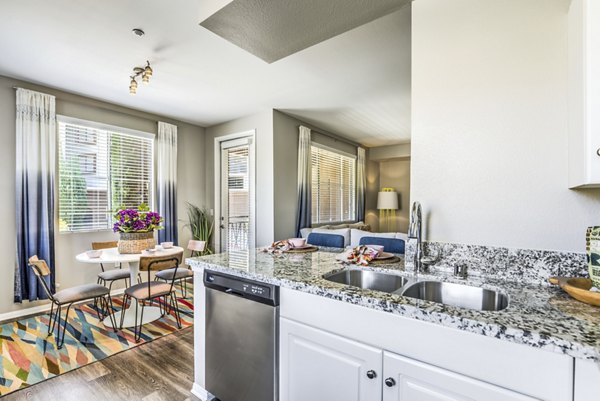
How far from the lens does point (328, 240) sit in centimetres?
271

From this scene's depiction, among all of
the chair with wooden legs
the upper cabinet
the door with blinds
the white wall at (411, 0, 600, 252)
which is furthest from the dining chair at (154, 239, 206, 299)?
the upper cabinet

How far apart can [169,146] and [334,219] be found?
3365mm

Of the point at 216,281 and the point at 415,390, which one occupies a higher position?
the point at 216,281

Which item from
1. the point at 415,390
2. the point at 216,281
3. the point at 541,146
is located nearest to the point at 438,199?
the point at 541,146

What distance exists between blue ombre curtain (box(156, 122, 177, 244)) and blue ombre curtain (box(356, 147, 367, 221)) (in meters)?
3.93

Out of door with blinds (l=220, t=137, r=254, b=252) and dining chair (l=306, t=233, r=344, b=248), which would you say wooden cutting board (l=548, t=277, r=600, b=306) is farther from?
door with blinds (l=220, t=137, r=254, b=252)

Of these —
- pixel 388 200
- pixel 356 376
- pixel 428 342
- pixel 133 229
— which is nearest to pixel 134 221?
pixel 133 229

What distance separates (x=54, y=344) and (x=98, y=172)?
7.11 ft

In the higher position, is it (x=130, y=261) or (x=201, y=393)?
(x=130, y=261)

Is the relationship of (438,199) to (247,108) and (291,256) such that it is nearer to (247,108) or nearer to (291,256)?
(291,256)

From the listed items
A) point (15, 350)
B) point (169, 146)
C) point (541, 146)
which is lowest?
point (15, 350)

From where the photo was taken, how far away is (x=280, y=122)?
174 inches

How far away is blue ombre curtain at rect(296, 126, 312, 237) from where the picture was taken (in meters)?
4.76

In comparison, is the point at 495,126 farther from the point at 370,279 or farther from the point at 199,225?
the point at 199,225
